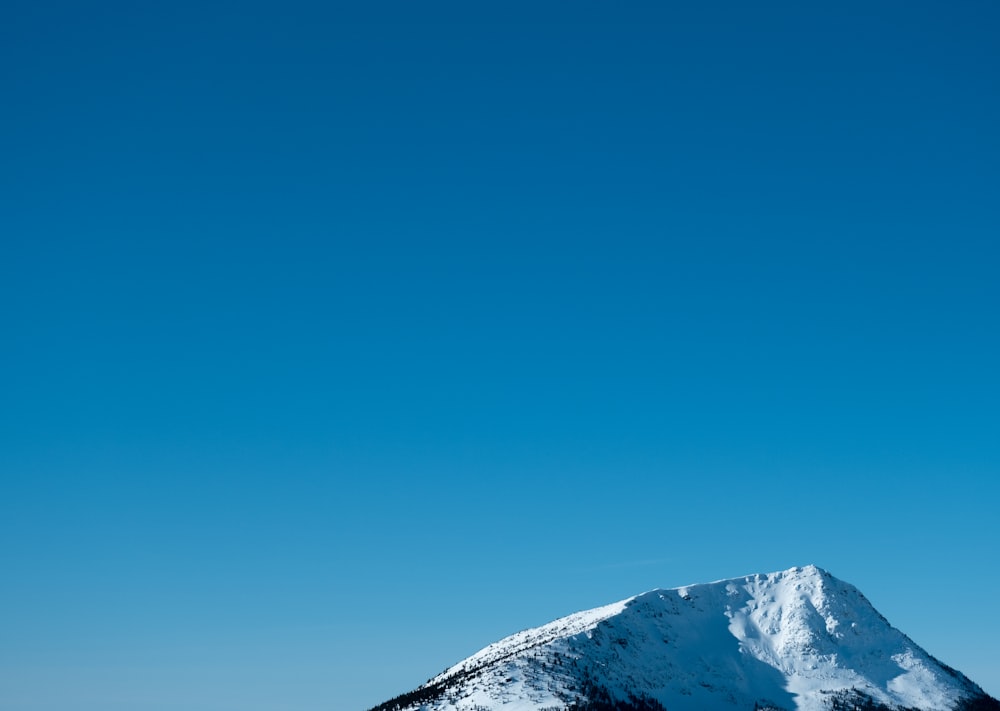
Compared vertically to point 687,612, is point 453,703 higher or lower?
lower

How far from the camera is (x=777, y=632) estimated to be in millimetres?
192750

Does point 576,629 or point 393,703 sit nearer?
point 393,703

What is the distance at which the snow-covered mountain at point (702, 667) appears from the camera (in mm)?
149875

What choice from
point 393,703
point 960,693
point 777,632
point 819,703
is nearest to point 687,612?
point 777,632

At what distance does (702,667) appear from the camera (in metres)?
174

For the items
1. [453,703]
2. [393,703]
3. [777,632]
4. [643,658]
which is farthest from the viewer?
[777,632]

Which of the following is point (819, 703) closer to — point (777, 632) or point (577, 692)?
point (777, 632)

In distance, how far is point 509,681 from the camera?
14862 cm

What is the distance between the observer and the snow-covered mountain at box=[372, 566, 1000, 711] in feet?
492

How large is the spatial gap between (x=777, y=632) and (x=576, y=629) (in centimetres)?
4260

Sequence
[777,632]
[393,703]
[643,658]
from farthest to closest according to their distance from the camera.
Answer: [777,632] < [643,658] < [393,703]

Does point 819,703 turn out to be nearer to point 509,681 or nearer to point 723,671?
point 723,671

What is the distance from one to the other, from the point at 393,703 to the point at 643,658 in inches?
1724

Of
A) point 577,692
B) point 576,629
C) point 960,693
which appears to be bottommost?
point 960,693
